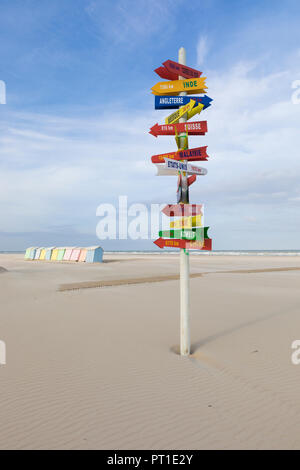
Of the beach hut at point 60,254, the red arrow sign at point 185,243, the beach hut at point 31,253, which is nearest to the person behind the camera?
the red arrow sign at point 185,243

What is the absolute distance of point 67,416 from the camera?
3717mm

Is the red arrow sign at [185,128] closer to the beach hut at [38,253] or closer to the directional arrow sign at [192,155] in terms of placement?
the directional arrow sign at [192,155]

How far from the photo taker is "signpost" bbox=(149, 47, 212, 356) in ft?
18.7

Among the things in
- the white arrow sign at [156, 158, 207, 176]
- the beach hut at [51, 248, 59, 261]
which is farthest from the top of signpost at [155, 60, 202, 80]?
the beach hut at [51, 248, 59, 261]

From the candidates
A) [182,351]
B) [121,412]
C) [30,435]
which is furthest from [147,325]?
[30,435]

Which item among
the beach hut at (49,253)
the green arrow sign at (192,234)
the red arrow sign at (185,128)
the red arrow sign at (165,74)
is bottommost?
the green arrow sign at (192,234)

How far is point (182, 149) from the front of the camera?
5.95 metres

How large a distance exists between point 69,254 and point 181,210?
122ft

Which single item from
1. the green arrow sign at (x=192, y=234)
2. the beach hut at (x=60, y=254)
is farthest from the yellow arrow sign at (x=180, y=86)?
the beach hut at (x=60, y=254)

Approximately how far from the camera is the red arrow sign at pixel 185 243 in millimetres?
5660

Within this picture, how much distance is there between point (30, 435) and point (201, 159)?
5.13 metres

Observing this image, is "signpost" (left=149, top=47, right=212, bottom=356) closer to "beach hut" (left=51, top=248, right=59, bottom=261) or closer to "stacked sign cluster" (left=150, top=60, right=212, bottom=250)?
"stacked sign cluster" (left=150, top=60, right=212, bottom=250)

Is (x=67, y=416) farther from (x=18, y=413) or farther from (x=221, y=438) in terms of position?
(x=221, y=438)

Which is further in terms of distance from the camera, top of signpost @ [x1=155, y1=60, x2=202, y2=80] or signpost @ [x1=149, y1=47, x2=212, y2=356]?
top of signpost @ [x1=155, y1=60, x2=202, y2=80]
